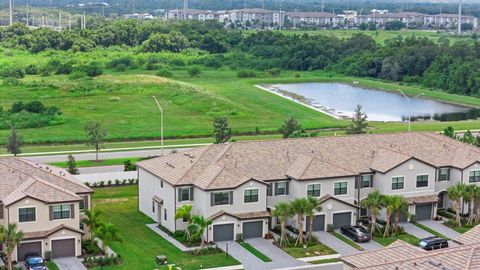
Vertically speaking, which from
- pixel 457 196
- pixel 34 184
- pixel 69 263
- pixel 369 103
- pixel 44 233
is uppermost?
pixel 34 184

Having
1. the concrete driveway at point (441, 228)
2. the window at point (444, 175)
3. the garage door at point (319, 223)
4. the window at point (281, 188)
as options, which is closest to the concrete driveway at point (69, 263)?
the window at point (281, 188)

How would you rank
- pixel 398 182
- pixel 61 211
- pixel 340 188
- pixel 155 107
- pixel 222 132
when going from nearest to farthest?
pixel 61 211, pixel 340 188, pixel 398 182, pixel 222 132, pixel 155 107

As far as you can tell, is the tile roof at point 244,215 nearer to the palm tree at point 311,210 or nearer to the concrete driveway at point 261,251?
the concrete driveway at point 261,251

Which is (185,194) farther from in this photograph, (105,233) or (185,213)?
(105,233)

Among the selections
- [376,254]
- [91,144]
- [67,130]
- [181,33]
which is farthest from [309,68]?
[376,254]

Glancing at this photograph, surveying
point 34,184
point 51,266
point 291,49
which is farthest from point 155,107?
point 291,49

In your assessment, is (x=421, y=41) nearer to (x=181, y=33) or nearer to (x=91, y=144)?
(x=181, y=33)
